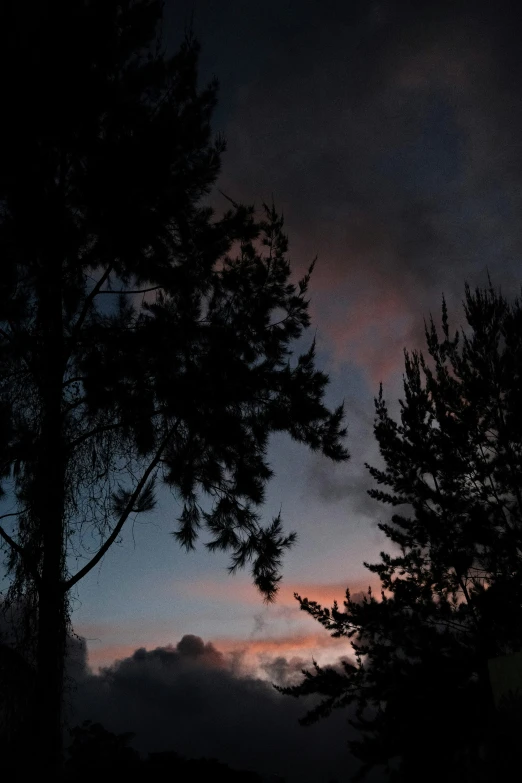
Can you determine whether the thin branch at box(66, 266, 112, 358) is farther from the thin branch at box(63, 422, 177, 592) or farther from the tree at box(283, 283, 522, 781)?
the tree at box(283, 283, 522, 781)

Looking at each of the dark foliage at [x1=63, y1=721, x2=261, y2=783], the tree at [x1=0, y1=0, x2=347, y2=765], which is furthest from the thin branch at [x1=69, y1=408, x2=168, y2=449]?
the dark foliage at [x1=63, y1=721, x2=261, y2=783]

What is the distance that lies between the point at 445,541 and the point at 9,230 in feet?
37.8

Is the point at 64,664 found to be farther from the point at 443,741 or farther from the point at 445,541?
the point at 445,541

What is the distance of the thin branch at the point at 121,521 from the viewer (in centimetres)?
769

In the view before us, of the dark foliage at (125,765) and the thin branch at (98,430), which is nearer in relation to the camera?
the dark foliage at (125,765)

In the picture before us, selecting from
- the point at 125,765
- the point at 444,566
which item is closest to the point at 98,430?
the point at 125,765

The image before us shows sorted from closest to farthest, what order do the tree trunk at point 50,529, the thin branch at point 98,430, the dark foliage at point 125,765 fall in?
the tree trunk at point 50,529, the dark foliage at point 125,765, the thin branch at point 98,430

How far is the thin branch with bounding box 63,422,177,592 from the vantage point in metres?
7.69

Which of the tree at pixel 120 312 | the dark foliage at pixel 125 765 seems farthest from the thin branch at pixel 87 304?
the dark foliage at pixel 125 765

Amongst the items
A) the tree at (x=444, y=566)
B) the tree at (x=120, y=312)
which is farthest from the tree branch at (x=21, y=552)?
the tree at (x=444, y=566)

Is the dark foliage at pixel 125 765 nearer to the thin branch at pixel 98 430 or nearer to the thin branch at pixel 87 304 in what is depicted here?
the thin branch at pixel 98 430

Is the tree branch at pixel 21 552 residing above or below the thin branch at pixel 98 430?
below

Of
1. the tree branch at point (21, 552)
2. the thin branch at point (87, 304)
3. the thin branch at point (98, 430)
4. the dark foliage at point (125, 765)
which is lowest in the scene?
the dark foliage at point (125, 765)

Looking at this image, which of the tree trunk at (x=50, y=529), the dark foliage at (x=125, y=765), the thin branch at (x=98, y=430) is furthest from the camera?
the thin branch at (x=98, y=430)
